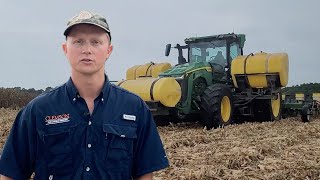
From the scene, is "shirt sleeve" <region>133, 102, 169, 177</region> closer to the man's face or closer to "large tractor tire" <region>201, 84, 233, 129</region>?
the man's face

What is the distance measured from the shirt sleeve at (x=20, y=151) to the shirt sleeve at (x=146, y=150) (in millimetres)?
548

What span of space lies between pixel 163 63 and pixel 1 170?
1113 centimetres

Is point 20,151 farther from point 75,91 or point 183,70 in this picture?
point 183,70

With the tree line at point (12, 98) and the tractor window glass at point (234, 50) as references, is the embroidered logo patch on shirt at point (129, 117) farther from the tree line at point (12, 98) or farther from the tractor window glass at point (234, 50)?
the tree line at point (12, 98)

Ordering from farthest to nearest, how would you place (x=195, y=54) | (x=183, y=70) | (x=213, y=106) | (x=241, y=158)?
(x=195, y=54)
(x=183, y=70)
(x=213, y=106)
(x=241, y=158)

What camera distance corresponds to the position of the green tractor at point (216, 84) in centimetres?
998

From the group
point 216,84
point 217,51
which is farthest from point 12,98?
point 216,84

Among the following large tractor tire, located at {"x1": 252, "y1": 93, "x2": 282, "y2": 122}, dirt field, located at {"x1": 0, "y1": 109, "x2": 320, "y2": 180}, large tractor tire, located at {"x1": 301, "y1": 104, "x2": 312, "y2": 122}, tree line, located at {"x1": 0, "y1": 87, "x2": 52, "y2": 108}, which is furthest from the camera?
tree line, located at {"x1": 0, "y1": 87, "x2": 52, "y2": 108}

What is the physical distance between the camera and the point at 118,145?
87.6 inches

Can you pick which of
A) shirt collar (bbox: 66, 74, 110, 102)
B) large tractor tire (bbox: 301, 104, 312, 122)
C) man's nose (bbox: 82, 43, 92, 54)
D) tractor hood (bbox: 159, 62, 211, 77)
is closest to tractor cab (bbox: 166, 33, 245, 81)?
tractor hood (bbox: 159, 62, 211, 77)

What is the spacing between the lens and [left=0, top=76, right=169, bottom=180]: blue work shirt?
216cm

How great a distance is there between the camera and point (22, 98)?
963 inches

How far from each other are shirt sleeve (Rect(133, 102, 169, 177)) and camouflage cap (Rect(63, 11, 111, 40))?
0.51 m

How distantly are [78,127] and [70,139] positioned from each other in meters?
0.07
